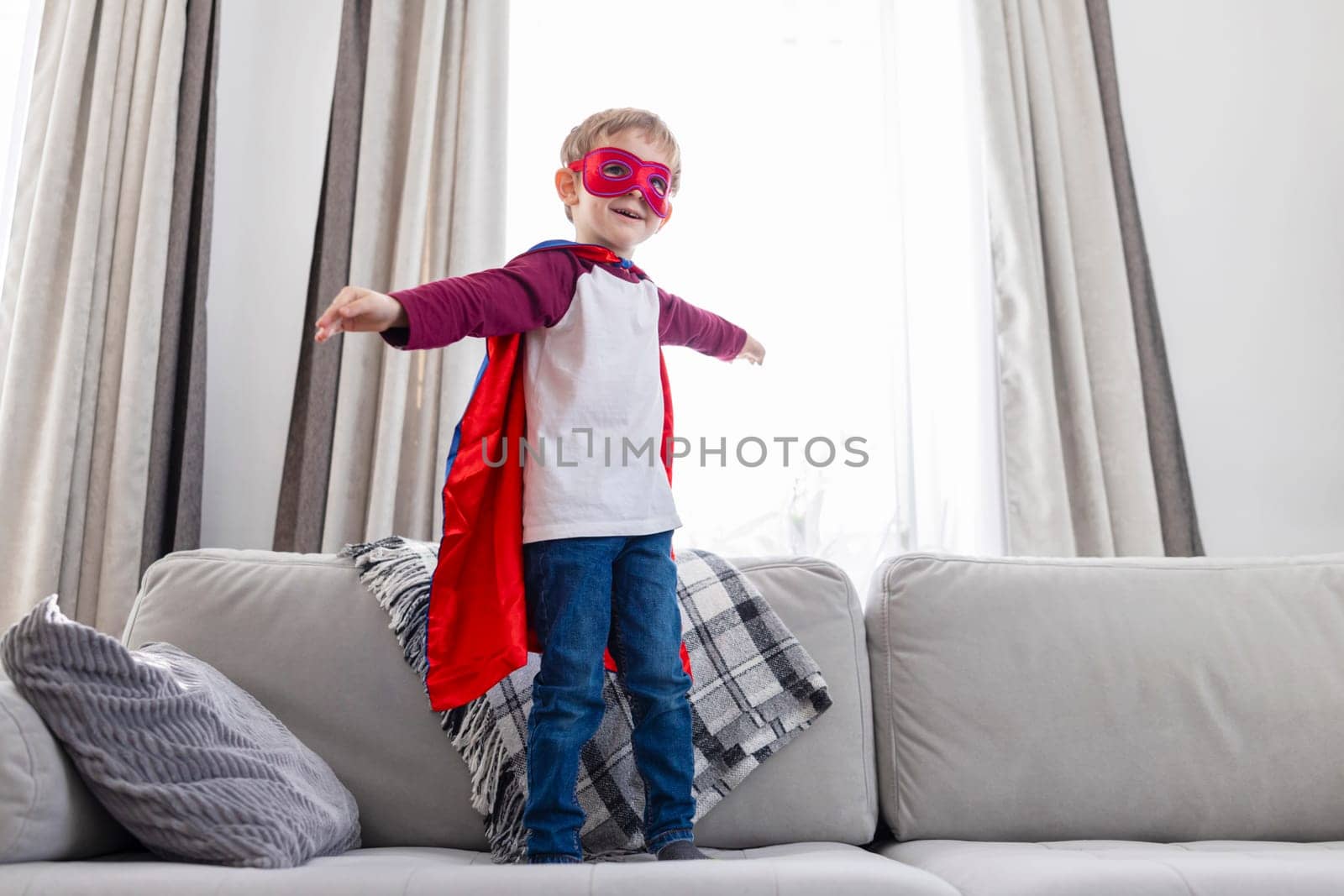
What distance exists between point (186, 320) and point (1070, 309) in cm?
195

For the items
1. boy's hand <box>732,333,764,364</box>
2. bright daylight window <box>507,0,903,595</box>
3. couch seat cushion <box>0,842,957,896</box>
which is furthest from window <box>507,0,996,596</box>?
couch seat cushion <box>0,842,957,896</box>

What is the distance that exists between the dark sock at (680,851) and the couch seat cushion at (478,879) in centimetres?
21

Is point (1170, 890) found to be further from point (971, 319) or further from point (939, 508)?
point (971, 319)

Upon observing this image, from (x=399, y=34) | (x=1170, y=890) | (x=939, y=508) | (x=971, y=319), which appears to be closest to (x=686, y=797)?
(x=1170, y=890)

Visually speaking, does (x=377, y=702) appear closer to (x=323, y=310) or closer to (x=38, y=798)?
(x=38, y=798)

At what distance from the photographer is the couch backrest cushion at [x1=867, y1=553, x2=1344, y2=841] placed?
1.35 m

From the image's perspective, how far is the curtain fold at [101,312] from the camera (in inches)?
77.3

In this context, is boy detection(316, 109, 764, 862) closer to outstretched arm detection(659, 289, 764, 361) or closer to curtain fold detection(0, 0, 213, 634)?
outstretched arm detection(659, 289, 764, 361)

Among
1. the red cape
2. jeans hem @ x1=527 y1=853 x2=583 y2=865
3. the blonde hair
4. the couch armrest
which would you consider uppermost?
the blonde hair

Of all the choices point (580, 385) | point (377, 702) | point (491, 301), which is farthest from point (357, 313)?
point (377, 702)

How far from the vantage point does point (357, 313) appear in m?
1.13

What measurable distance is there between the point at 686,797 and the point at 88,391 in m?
1.54

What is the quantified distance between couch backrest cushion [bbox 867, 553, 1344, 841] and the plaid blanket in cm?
17

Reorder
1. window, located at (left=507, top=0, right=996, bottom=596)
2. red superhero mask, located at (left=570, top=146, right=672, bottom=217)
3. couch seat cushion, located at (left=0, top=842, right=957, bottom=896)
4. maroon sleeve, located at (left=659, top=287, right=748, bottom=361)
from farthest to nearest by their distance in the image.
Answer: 1. window, located at (left=507, top=0, right=996, bottom=596)
2. maroon sleeve, located at (left=659, top=287, right=748, bottom=361)
3. red superhero mask, located at (left=570, top=146, right=672, bottom=217)
4. couch seat cushion, located at (left=0, top=842, right=957, bottom=896)
